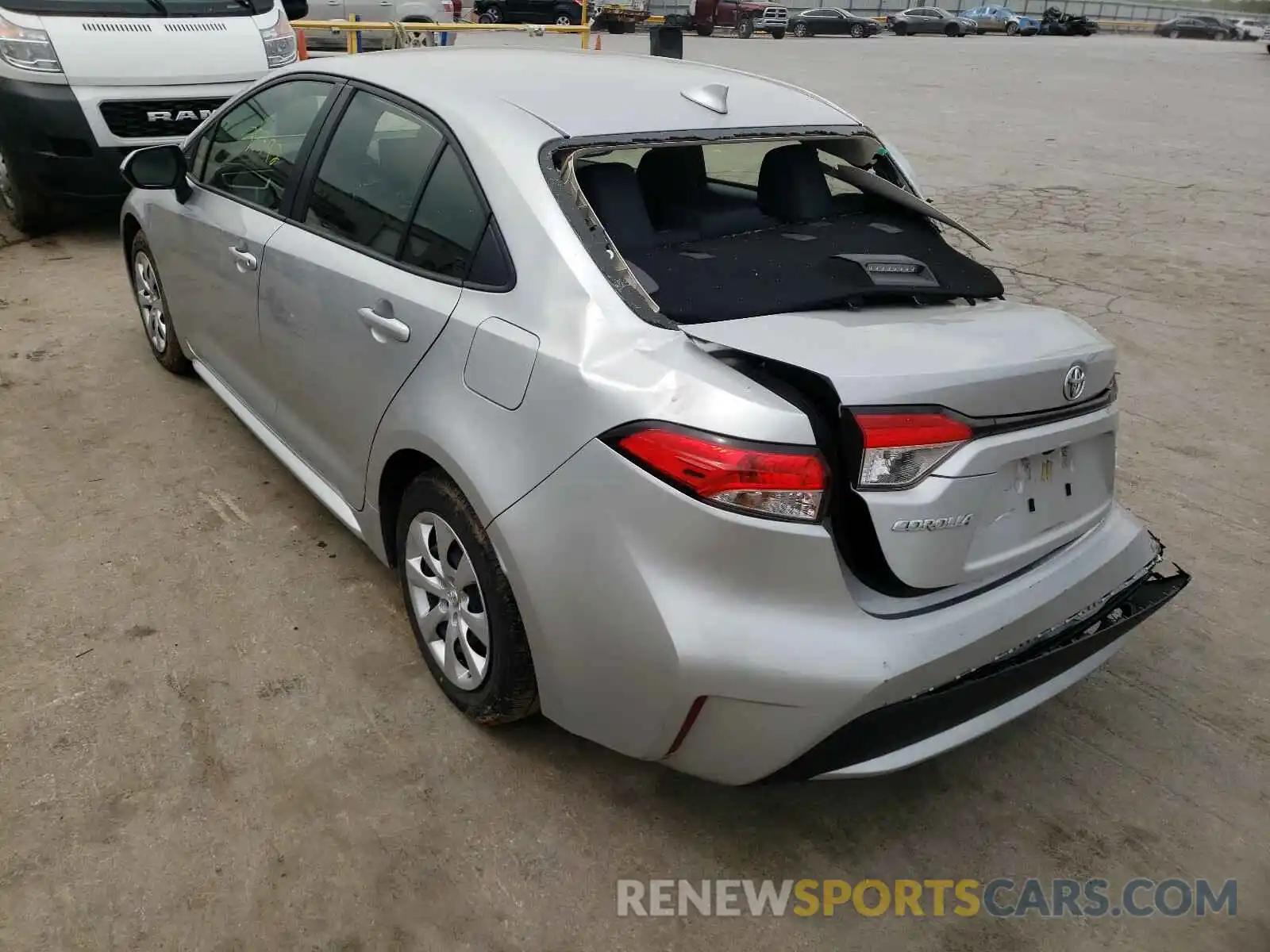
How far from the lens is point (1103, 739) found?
279 centimetres

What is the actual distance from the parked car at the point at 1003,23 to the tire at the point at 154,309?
5535 cm

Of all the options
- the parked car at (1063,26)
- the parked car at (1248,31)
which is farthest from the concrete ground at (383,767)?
the parked car at (1248,31)

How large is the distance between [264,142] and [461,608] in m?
2.04

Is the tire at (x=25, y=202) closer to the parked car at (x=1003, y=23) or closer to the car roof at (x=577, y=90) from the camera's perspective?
the car roof at (x=577, y=90)

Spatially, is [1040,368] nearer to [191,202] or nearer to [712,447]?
[712,447]

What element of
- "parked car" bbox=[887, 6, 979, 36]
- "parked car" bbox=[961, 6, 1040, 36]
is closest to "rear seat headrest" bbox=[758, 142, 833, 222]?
"parked car" bbox=[887, 6, 979, 36]

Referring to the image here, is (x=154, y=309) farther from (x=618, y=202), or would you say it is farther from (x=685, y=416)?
(x=685, y=416)

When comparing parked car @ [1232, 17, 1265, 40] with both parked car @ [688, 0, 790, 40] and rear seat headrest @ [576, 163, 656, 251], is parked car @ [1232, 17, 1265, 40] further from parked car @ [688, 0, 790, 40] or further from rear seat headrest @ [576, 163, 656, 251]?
rear seat headrest @ [576, 163, 656, 251]

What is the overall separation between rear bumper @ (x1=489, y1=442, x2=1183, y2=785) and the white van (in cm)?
586

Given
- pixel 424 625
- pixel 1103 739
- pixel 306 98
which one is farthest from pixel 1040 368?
pixel 306 98

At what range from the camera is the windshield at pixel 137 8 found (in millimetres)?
6605

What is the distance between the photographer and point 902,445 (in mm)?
1988

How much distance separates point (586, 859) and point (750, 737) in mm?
584

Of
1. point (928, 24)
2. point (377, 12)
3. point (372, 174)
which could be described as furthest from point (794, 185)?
point (928, 24)
